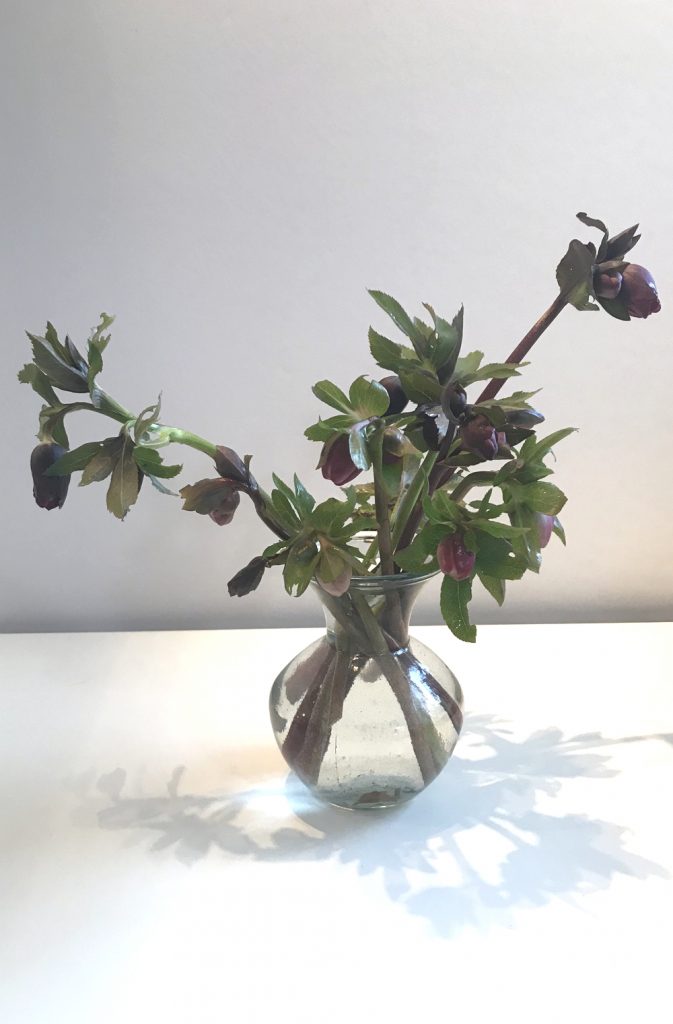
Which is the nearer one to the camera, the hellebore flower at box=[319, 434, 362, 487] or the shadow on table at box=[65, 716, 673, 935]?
the hellebore flower at box=[319, 434, 362, 487]

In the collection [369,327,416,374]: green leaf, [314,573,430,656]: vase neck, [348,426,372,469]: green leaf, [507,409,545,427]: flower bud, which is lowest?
[314,573,430,656]: vase neck

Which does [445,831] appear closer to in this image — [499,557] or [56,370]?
[499,557]

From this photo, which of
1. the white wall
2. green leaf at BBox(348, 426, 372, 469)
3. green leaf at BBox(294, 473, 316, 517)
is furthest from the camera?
the white wall

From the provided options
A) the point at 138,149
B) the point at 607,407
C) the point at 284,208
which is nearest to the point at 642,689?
the point at 607,407

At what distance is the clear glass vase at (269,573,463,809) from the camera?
1.90 feet

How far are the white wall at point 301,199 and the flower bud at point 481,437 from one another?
45cm

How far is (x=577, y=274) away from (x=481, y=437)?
15cm

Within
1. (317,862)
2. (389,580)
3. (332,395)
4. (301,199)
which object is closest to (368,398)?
(332,395)

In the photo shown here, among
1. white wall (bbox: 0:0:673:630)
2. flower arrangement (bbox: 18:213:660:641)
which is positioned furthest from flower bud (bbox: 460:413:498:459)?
white wall (bbox: 0:0:673:630)

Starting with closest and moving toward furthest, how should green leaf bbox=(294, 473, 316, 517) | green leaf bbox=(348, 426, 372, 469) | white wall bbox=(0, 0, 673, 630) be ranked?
green leaf bbox=(348, 426, 372, 469)
green leaf bbox=(294, 473, 316, 517)
white wall bbox=(0, 0, 673, 630)

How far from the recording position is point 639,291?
502 mm

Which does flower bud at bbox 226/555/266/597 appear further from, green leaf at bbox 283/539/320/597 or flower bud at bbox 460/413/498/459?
flower bud at bbox 460/413/498/459

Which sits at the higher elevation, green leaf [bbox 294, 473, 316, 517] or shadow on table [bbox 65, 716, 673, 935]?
green leaf [bbox 294, 473, 316, 517]

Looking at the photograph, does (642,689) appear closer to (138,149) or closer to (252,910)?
(252,910)
